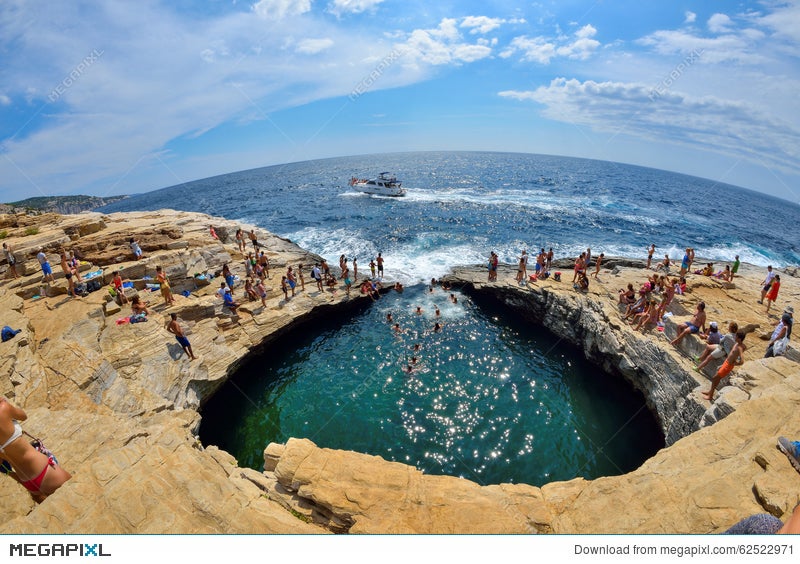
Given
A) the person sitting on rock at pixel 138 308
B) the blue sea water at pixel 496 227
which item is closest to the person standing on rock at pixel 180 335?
the person sitting on rock at pixel 138 308

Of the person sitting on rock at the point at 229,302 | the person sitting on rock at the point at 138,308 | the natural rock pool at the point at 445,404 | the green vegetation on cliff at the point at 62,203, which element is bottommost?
the natural rock pool at the point at 445,404

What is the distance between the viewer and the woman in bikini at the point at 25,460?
Answer: 6133mm

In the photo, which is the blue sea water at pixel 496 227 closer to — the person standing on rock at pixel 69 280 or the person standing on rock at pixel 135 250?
the person standing on rock at pixel 135 250

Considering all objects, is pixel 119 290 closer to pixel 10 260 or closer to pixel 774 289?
pixel 10 260

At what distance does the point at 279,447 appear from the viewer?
9.27 meters

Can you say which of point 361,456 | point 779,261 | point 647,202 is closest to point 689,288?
point 361,456

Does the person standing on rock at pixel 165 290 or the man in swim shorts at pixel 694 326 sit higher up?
the person standing on rock at pixel 165 290

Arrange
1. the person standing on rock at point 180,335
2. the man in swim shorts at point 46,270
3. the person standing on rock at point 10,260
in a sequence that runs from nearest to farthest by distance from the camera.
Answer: the person standing on rock at point 180,335
the man in swim shorts at point 46,270
the person standing on rock at point 10,260

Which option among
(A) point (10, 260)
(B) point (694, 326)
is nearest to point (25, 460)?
(A) point (10, 260)

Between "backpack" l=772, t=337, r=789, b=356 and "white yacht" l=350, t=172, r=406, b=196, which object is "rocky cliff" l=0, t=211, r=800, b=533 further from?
"white yacht" l=350, t=172, r=406, b=196

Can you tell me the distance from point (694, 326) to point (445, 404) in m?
10.9
